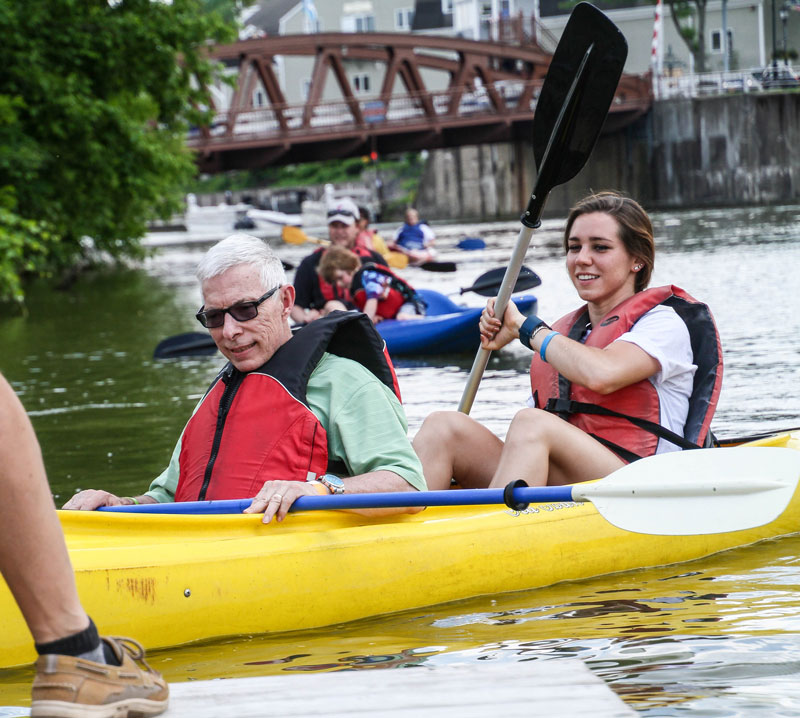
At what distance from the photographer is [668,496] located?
134 inches

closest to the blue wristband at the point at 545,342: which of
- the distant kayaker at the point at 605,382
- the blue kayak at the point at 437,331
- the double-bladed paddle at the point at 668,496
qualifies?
the distant kayaker at the point at 605,382

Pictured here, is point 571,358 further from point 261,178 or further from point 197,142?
point 261,178

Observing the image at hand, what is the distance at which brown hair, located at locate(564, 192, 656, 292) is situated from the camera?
404cm

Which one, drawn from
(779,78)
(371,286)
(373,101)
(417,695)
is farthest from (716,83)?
(417,695)

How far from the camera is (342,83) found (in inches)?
1597

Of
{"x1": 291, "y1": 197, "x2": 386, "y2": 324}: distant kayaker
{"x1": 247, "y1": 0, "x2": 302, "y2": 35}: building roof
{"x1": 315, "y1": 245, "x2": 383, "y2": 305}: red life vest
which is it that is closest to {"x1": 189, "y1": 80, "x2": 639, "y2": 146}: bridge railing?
{"x1": 291, "y1": 197, "x2": 386, "y2": 324}: distant kayaker

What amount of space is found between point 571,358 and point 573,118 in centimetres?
139

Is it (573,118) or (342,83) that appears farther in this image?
(342,83)

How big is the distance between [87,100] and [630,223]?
13.3 metres

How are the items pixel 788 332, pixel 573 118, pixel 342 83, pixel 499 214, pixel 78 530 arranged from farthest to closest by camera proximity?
pixel 499 214, pixel 342 83, pixel 788 332, pixel 573 118, pixel 78 530

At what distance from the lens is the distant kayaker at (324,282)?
30.2 feet

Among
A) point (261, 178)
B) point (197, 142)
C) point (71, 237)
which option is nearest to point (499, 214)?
point (197, 142)

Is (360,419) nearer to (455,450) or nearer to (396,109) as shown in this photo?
(455,450)

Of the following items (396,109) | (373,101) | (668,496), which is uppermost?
(373,101)
